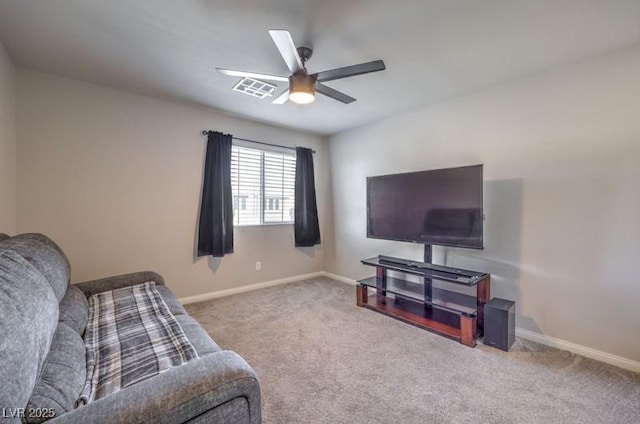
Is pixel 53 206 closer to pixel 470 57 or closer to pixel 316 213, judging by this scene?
pixel 316 213

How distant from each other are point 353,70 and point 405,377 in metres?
2.21

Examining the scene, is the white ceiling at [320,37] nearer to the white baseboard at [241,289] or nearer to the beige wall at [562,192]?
the beige wall at [562,192]

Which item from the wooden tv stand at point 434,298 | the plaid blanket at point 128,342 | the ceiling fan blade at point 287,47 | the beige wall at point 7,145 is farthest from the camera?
the wooden tv stand at point 434,298

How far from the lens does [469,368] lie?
210 centimetres

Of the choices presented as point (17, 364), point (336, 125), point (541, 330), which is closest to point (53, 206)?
point (17, 364)

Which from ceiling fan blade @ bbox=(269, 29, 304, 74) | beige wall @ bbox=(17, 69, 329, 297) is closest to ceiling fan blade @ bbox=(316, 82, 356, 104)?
ceiling fan blade @ bbox=(269, 29, 304, 74)

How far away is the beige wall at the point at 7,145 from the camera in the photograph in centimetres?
215

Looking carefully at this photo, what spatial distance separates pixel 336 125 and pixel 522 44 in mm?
2395

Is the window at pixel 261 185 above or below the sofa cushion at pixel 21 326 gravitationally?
above

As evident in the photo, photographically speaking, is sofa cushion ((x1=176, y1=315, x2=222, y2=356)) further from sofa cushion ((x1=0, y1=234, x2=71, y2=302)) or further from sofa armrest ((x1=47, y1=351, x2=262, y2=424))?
sofa cushion ((x1=0, y1=234, x2=71, y2=302))

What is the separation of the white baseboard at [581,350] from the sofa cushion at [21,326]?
11.0ft

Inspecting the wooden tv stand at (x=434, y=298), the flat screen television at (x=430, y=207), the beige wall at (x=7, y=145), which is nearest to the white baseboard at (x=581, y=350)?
the wooden tv stand at (x=434, y=298)

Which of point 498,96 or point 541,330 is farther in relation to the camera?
point 498,96

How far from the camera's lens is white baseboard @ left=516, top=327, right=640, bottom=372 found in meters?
2.10
